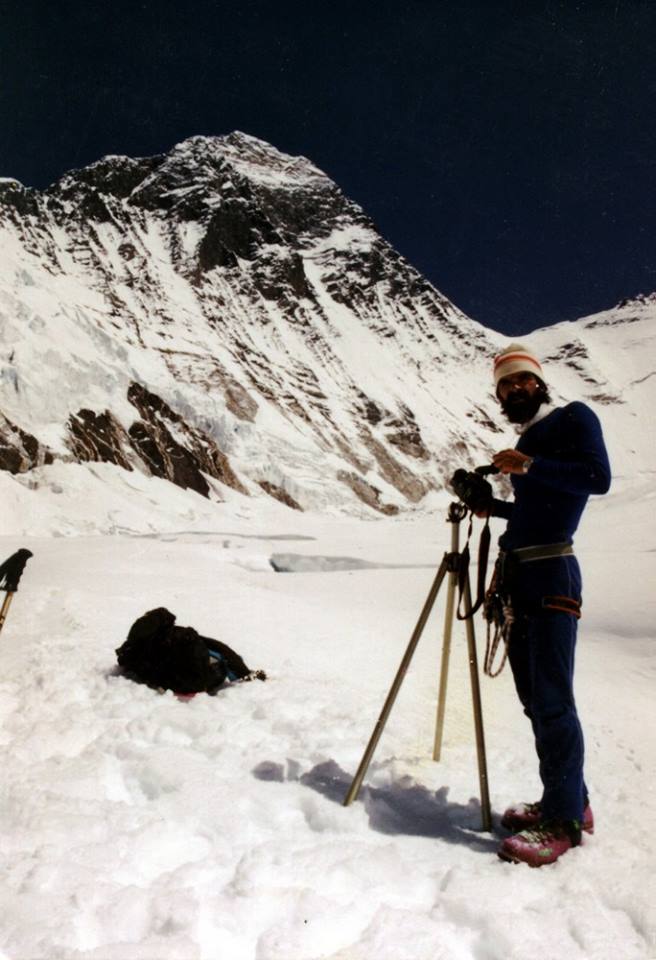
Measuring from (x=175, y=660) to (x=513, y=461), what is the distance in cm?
314

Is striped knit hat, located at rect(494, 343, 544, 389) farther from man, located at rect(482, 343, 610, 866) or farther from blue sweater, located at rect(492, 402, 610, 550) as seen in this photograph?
blue sweater, located at rect(492, 402, 610, 550)

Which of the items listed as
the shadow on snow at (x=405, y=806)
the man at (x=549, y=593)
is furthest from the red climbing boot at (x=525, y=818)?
the shadow on snow at (x=405, y=806)

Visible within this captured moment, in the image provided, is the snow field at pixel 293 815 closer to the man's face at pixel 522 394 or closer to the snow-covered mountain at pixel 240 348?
the man's face at pixel 522 394

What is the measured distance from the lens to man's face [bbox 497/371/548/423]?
9.86 ft

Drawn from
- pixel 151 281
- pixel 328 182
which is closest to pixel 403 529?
pixel 151 281

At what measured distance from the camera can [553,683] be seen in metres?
2.62

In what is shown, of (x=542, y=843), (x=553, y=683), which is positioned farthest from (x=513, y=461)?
(x=542, y=843)

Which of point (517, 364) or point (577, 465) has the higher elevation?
point (517, 364)

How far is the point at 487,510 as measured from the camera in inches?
116

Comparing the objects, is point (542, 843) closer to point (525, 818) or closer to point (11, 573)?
point (525, 818)

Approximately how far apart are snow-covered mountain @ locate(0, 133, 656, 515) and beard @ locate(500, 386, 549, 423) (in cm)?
2530

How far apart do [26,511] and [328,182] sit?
136276 mm

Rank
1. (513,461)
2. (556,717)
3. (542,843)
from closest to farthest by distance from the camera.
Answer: (542,843) < (556,717) < (513,461)

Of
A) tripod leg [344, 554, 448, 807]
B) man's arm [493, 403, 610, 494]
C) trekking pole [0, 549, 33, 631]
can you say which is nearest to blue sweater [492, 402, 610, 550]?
man's arm [493, 403, 610, 494]
